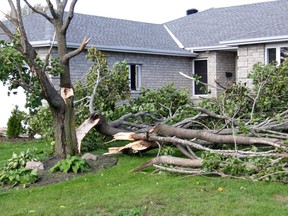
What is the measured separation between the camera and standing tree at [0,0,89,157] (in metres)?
8.62

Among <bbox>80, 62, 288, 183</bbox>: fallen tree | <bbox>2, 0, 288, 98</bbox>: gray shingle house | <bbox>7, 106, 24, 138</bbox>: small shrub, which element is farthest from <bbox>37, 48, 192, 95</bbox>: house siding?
<bbox>80, 62, 288, 183</bbox>: fallen tree

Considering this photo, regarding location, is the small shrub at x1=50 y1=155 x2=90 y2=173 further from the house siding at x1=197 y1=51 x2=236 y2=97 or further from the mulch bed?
the house siding at x1=197 y1=51 x2=236 y2=97

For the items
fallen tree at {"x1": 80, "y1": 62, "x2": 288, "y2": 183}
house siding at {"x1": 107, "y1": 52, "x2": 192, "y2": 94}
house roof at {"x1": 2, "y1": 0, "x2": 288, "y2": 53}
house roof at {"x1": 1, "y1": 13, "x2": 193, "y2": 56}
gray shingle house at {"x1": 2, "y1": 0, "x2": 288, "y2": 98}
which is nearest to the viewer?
fallen tree at {"x1": 80, "y1": 62, "x2": 288, "y2": 183}

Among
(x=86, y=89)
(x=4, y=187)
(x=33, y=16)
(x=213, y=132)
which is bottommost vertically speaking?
(x=4, y=187)

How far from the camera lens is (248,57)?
640 inches

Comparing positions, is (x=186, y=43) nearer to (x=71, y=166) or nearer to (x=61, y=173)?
(x=71, y=166)

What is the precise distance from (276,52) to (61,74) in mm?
8766

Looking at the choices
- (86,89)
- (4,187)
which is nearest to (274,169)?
(4,187)

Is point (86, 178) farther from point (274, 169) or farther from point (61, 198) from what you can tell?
point (274, 169)

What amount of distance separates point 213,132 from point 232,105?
1.09 metres

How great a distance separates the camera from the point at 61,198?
23.3 ft

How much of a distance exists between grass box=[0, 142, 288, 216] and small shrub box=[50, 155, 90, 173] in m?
0.31

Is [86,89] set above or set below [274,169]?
above

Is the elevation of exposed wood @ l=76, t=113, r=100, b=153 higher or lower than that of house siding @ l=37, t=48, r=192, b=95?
lower
